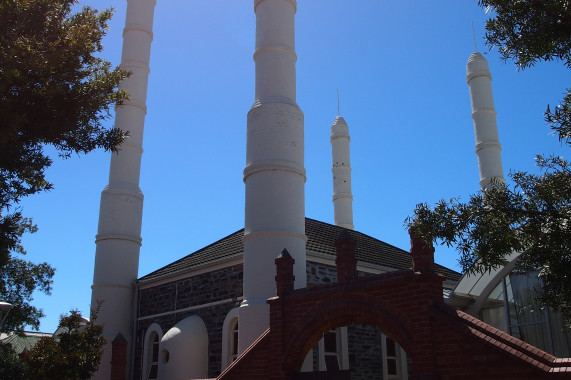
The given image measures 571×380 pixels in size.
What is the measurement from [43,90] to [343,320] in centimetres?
712

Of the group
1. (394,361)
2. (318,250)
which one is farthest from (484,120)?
(394,361)

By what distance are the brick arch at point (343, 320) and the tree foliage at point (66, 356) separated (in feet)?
23.7

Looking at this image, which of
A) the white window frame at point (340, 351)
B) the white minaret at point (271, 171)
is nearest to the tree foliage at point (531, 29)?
the white minaret at point (271, 171)

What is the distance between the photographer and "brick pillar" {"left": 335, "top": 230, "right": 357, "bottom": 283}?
1078 centimetres

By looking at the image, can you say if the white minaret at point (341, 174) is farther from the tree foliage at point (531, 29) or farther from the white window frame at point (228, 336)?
the tree foliage at point (531, 29)

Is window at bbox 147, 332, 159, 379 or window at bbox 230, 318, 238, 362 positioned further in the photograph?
window at bbox 147, 332, 159, 379

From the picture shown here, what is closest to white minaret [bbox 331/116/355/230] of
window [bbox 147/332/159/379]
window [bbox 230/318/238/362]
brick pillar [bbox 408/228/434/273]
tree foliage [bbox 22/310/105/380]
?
window [bbox 147/332/159/379]

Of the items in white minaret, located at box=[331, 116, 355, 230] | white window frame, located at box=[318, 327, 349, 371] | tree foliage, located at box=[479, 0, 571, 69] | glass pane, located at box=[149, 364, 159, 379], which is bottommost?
glass pane, located at box=[149, 364, 159, 379]

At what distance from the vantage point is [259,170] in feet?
53.1

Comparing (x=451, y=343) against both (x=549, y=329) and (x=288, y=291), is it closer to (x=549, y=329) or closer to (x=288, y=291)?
(x=288, y=291)

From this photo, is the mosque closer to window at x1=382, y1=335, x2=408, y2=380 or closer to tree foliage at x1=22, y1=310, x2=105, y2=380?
window at x1=382, y1=335, x2=408, y2=380

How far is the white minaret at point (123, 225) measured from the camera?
22.7 metres

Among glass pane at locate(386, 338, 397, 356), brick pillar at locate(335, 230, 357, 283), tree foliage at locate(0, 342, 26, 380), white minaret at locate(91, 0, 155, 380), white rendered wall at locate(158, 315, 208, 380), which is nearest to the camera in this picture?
brick pillar at locate(335, 230, 357, 283)

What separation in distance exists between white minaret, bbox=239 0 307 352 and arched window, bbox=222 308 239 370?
10.7 ft
